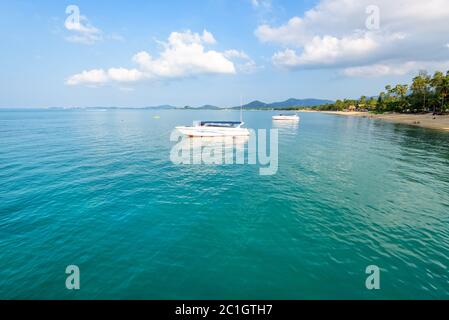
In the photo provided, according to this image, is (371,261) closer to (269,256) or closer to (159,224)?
(269,256)

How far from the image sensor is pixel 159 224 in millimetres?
14367

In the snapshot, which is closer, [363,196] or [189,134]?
[363,196]

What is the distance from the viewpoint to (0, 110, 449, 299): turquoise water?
31.1ft

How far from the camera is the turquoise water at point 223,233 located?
9.48 metres
